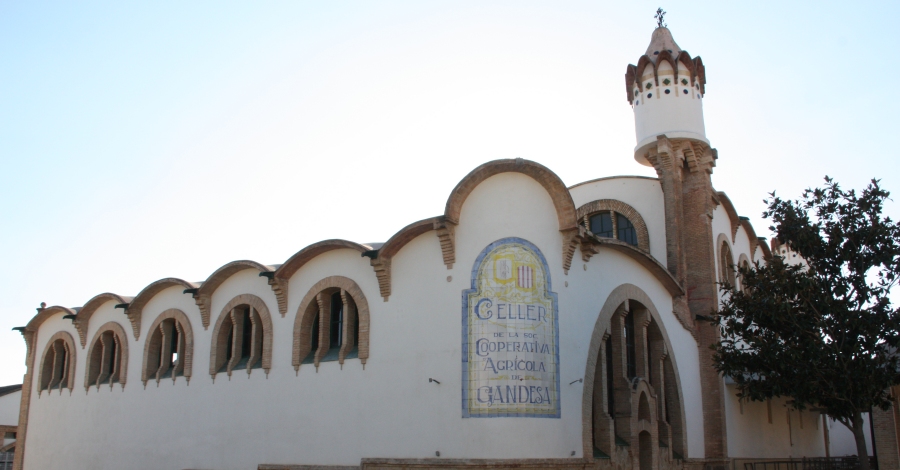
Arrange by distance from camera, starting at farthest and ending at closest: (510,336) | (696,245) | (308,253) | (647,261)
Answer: (696,245) → (647,261) → (308,253) → (510,336)

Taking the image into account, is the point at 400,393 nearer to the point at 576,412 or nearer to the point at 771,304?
the point at 576,412

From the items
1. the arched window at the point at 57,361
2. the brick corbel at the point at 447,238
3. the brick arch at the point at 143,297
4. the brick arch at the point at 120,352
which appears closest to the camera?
the brick corbel at the point at 447,238

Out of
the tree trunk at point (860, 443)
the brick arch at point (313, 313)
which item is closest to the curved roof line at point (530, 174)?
the brick arch at point (313, 313)

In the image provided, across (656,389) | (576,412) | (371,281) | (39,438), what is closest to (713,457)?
(656,389)

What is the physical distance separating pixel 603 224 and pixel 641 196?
1.52 metres

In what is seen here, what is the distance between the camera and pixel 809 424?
2888 cm

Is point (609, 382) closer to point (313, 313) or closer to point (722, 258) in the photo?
point (313, 313)

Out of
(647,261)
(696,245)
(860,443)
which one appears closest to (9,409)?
(647,261)

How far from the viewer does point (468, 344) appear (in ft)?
55.2

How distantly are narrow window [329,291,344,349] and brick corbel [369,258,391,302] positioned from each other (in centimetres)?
155

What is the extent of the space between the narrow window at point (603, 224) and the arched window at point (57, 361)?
671 inches

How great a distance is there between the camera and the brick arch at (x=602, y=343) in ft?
55.8

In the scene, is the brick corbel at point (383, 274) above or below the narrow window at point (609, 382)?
above

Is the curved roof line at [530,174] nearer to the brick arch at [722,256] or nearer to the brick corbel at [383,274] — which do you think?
the brick corbel at [383,274]
